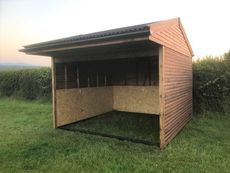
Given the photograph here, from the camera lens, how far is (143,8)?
8.56 metres

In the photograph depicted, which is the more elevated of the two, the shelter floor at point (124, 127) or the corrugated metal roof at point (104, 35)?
the corrugated metal roof at point (104, 35)

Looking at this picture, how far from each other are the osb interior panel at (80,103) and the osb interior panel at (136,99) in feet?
1.69

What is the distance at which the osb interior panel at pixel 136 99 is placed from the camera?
7.70 metres

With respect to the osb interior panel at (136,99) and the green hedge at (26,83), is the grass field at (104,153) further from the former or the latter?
the green hedge at (26,83)

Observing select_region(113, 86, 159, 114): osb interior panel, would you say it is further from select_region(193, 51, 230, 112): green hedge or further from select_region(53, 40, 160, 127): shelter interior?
select_region(193, 51, 230, 112): green hedge

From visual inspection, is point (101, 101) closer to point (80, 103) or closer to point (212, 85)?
point (80, 103)

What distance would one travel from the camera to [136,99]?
319 inches

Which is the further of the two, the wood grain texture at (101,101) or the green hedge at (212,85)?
the green hedge at (212,85)

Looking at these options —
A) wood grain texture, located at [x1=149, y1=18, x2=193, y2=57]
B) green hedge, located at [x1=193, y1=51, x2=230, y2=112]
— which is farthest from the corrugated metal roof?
green hedge, located at [x1=193, y1=51, x2=230, y2=112]

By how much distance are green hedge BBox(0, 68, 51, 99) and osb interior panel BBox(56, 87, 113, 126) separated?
4482 mm

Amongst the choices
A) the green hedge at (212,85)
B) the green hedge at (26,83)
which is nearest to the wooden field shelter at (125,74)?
the green hedge at (212,85)

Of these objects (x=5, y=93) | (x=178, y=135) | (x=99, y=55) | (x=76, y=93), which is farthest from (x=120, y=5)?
(x=5, y=93)

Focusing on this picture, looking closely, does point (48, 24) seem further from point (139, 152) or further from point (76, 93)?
point (139, 152)

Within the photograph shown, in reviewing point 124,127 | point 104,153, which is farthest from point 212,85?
point 104,153
